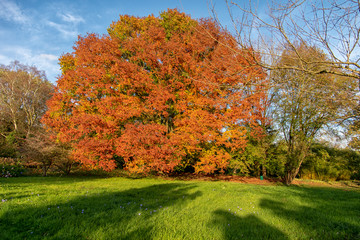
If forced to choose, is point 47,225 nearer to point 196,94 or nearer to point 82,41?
point 196,94

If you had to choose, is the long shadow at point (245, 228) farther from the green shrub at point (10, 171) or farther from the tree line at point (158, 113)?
the green shrub at point (10, 171)

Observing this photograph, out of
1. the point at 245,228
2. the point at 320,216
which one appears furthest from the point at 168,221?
the point at 320,216

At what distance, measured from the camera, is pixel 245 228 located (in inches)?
127

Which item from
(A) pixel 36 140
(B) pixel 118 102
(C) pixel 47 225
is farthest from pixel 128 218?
(A) pixel 36 140

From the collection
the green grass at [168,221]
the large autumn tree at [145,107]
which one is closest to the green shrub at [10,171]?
the large autumn tree at [145,107]

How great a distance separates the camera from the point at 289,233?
10.0 ft

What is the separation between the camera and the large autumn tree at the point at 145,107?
9711 millimetres

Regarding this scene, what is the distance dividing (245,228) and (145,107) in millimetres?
8415

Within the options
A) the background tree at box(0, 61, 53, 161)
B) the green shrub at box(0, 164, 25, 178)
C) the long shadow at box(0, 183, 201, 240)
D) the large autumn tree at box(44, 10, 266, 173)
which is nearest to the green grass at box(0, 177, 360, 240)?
the long shadow at box(0, 183, 201, 240)

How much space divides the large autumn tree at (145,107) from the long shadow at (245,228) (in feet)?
19.5

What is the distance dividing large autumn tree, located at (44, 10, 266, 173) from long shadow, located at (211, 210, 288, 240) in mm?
5957

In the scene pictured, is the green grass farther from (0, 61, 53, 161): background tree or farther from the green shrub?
→ (0, 61, 53, 161): background tree

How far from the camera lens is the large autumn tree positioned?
971 centimetres

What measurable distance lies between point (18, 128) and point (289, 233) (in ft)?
90.7
